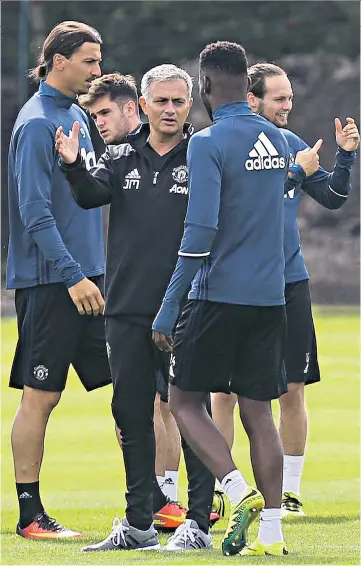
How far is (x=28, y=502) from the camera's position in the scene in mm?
6836

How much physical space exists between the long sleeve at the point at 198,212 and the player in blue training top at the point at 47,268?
36.6 inches

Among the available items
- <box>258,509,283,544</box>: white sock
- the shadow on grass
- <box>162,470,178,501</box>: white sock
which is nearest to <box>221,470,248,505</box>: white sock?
<box>258,509,283,544</box>: white sock

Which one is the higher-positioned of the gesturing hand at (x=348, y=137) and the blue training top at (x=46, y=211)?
the gesturing hand at (x=348, y=137)

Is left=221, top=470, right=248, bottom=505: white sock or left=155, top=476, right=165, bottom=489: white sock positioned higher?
left=221, top=470, right=248, bottom=505: white sock

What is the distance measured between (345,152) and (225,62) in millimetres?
1257

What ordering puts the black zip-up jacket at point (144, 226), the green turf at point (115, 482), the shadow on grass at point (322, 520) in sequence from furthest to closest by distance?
the shadow on grass at point (322, 520)
the black zip-up jacket at point (144, 226)
the green turf at point (115, 482)

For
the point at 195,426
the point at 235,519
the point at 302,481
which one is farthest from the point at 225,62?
the point at 302,481

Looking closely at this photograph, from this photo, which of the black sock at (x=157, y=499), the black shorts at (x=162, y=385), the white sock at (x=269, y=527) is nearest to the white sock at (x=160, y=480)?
the black sock at (x=157, y=499)

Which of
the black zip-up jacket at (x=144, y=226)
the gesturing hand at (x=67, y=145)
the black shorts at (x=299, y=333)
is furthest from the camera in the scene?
the black shorts at (x=299, y=333)

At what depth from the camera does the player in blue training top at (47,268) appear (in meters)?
6.77

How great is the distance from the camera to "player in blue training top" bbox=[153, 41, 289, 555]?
19.1ft

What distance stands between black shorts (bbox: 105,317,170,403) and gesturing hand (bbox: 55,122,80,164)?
0.75 meters

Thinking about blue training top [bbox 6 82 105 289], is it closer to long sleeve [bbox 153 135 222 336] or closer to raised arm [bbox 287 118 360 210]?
long sleeve [bbox 153 135 222 336]

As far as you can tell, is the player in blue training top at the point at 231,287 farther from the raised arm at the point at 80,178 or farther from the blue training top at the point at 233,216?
the raised arm at the point at 80,178
